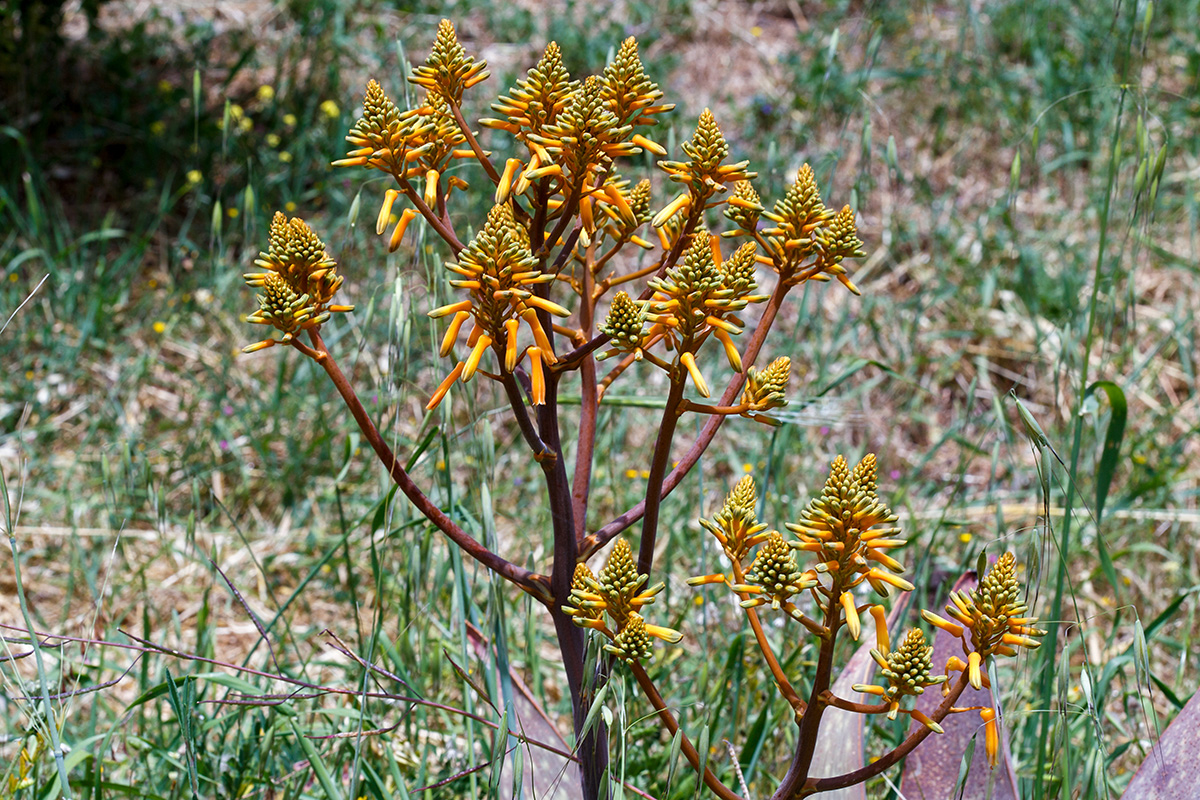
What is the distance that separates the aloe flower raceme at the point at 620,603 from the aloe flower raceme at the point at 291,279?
0.33 metres

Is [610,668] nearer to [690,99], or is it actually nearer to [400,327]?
[400,327]

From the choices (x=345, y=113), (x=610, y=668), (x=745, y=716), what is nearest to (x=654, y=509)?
(x=610, y=668)

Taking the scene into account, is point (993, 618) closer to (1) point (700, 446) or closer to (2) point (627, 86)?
(1) point (700, 446)

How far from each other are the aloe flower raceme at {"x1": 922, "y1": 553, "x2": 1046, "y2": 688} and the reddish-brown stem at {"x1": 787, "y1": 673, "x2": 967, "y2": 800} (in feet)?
0.10

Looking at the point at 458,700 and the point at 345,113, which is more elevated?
the point at 345,113

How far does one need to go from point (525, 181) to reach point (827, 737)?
2.58 ft

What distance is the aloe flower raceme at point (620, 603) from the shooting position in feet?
3.02

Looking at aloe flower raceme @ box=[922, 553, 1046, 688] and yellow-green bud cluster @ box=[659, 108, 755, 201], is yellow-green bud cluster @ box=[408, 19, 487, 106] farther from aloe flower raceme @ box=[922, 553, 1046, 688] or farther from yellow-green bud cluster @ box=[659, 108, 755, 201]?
aloe flower raceme @ box=[922, 553, 1046, 688]

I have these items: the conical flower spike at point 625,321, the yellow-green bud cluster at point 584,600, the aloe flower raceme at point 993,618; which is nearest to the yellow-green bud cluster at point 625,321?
the conical flower spike at point 625,321

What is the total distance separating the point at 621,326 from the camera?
2.96ft

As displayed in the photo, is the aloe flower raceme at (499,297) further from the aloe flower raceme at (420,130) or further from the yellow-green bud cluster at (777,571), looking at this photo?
the yellow-green bud cluster at (777,571)

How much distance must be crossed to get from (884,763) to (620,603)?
0.29 meters

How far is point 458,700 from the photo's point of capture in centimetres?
201

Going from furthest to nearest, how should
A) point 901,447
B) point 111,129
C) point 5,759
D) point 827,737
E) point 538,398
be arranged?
1. point 111,129
2. point 901,447
3. point 5,759
4. point 827,737
5. point 538,398
